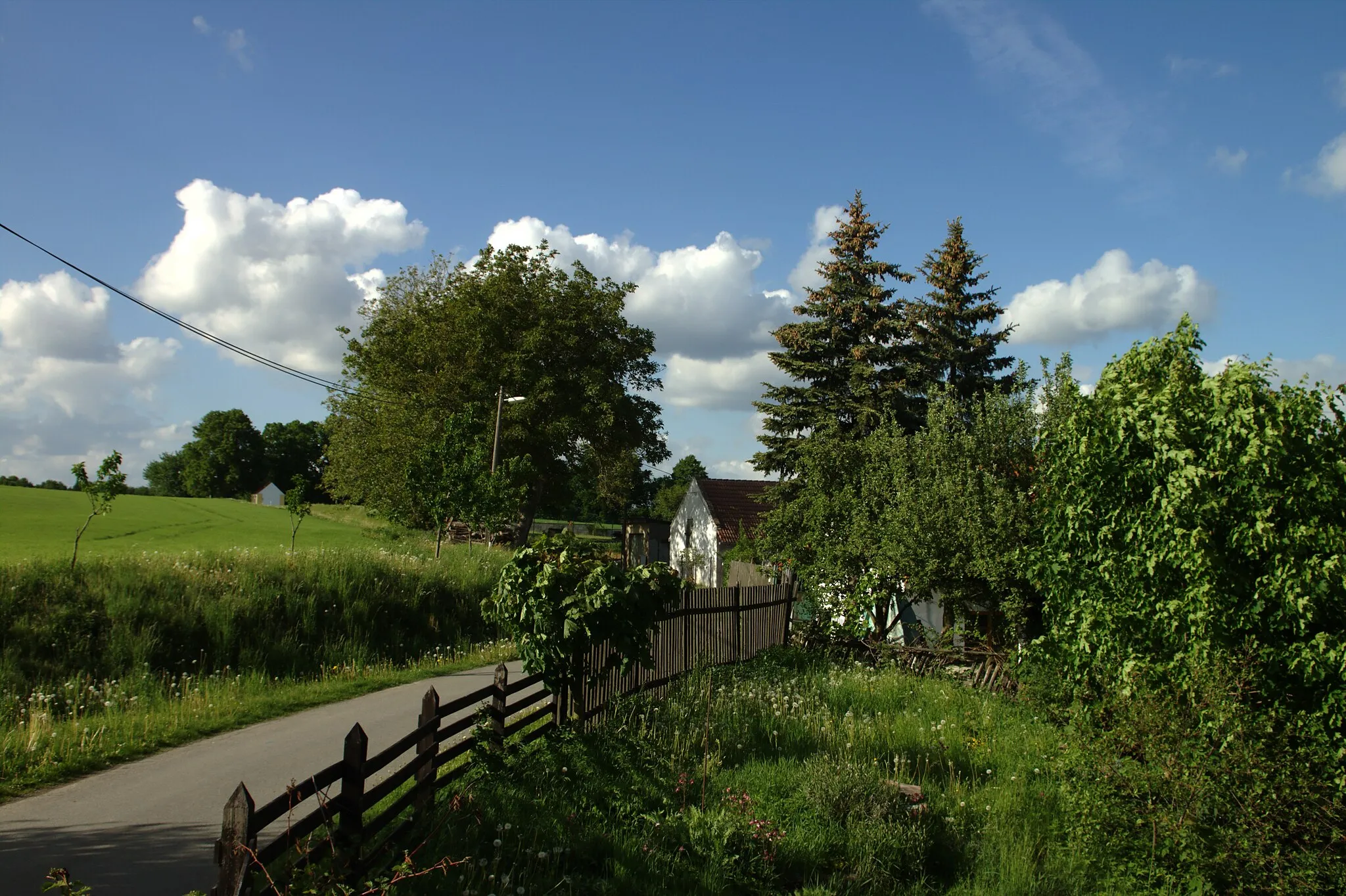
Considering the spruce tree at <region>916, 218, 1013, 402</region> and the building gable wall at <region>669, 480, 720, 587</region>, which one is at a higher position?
the spruce tree at <region>916, 218, 1013, 402</region>

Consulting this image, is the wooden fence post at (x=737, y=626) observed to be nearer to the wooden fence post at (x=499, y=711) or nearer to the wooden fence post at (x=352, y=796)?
the wooden fence post at (x=499, y=711)

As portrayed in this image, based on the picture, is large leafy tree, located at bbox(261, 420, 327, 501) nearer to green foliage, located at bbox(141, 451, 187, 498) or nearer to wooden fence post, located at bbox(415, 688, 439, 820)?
green foliage, located at bbox(141, 451, 187, 498)

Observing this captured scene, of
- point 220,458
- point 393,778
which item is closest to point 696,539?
point 393,778

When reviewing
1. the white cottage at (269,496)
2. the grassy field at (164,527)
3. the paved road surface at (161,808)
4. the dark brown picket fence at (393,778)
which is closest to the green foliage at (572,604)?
the dark brown picket fence at (393,778)

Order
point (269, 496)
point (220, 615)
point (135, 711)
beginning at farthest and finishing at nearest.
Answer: point (269, 496) → point (220, 615) → point (135, 711)

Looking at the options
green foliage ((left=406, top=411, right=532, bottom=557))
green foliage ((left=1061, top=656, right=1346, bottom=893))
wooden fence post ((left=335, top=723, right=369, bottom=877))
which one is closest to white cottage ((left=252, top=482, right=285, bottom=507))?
green foliage ((left=406, top=411, right=532, bottom=557))

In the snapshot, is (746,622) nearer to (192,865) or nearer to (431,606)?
(431,606)

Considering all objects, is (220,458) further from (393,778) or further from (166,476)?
(393,778)

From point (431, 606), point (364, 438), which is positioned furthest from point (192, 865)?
point (364, 438)

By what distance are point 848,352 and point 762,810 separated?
65.7 feet

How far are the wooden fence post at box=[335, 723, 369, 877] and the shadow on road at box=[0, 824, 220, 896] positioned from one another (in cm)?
114

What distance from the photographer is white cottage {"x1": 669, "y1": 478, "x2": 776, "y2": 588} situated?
39.8 metres

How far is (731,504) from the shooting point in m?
42.1

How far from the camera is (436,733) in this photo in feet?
20.3
